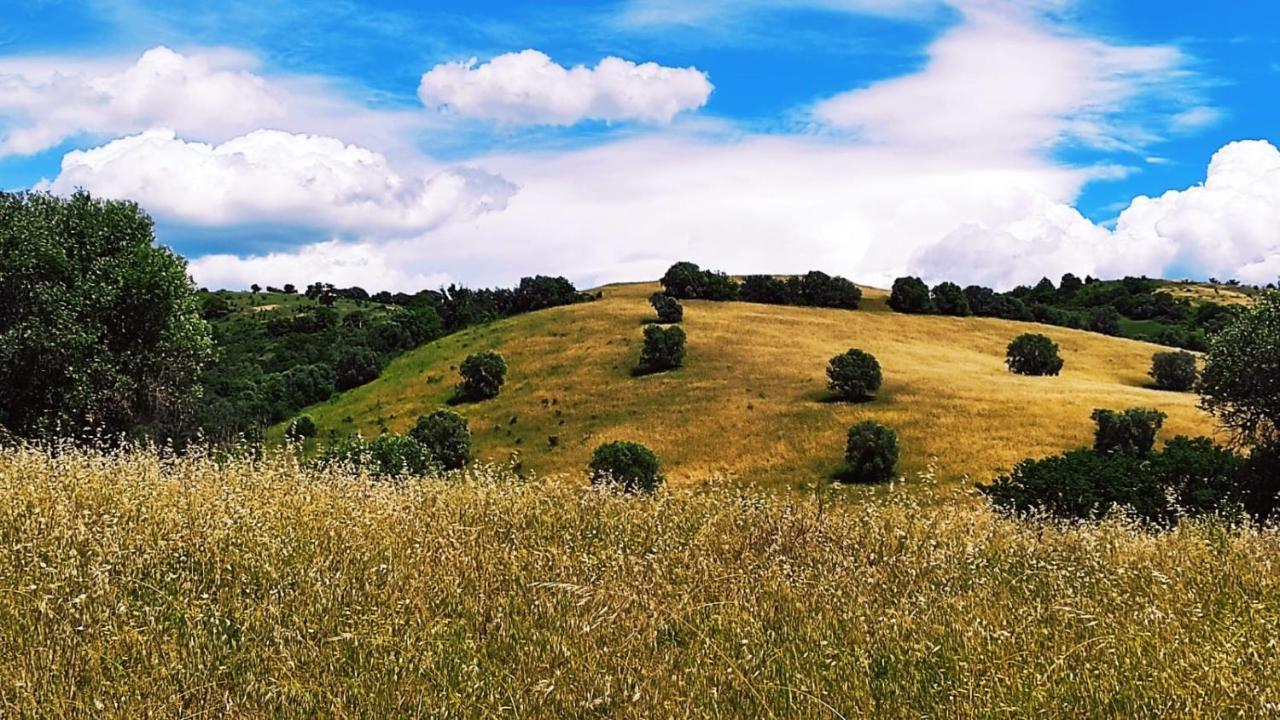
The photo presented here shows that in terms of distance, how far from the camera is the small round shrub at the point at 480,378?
4050 inches

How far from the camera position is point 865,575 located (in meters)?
6.59

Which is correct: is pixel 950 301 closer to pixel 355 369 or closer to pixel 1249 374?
pixel 355 369

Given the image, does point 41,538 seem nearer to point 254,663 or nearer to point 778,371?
point 254,663

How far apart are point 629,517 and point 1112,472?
31405 millimetres

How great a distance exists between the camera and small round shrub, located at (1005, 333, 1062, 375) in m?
104

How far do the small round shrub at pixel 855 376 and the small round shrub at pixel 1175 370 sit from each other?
37.6 meters

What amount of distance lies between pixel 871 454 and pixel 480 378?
50449 mm

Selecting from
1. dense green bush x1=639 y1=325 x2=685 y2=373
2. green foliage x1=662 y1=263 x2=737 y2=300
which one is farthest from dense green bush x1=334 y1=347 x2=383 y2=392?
green foliage x1=662 y1=263 x2=737 y2=300

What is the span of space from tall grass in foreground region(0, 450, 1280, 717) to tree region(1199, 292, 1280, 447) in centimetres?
3656

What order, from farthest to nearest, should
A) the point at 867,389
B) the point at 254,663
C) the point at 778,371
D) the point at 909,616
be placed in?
the point at 778,371, the point at 867,389, the point at 909,616, the point at 254,663

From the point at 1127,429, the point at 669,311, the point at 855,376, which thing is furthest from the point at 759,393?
the point at 1127,429

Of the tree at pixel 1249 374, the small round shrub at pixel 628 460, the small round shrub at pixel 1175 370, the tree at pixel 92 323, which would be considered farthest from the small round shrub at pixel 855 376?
the tree at pixel 92 323

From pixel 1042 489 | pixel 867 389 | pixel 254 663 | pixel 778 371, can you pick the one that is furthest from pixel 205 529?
pixel 778 371

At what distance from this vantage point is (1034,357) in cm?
10444
